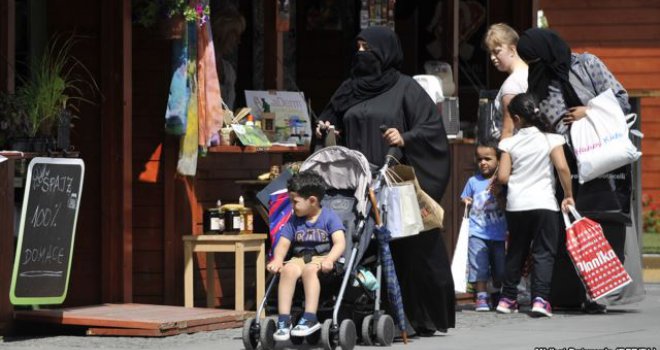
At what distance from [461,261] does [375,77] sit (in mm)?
2442

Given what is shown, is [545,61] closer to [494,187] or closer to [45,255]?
[494,187]

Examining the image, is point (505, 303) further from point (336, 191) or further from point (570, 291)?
point (336, 191)

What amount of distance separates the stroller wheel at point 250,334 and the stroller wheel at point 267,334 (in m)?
0.07

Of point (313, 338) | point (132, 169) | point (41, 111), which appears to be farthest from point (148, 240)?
point (313, 338)

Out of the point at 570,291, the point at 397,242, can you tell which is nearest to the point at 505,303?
the point at 570,291

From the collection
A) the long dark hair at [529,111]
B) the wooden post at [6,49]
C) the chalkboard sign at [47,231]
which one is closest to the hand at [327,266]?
the chalkboard sign at [47,231]

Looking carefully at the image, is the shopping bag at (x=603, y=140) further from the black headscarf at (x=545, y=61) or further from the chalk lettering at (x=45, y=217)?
the chalk lettering at (x=45, y=217)

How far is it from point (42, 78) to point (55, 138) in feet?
1.32

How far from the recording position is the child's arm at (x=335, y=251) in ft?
31.5

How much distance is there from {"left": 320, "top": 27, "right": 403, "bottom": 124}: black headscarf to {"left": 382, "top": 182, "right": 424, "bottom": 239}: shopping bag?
82 cm

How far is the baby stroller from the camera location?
9.50m

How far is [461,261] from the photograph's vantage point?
1275cm

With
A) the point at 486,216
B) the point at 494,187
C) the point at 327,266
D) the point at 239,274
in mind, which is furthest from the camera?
the point at 486,216

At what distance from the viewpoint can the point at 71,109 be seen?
11.7m
